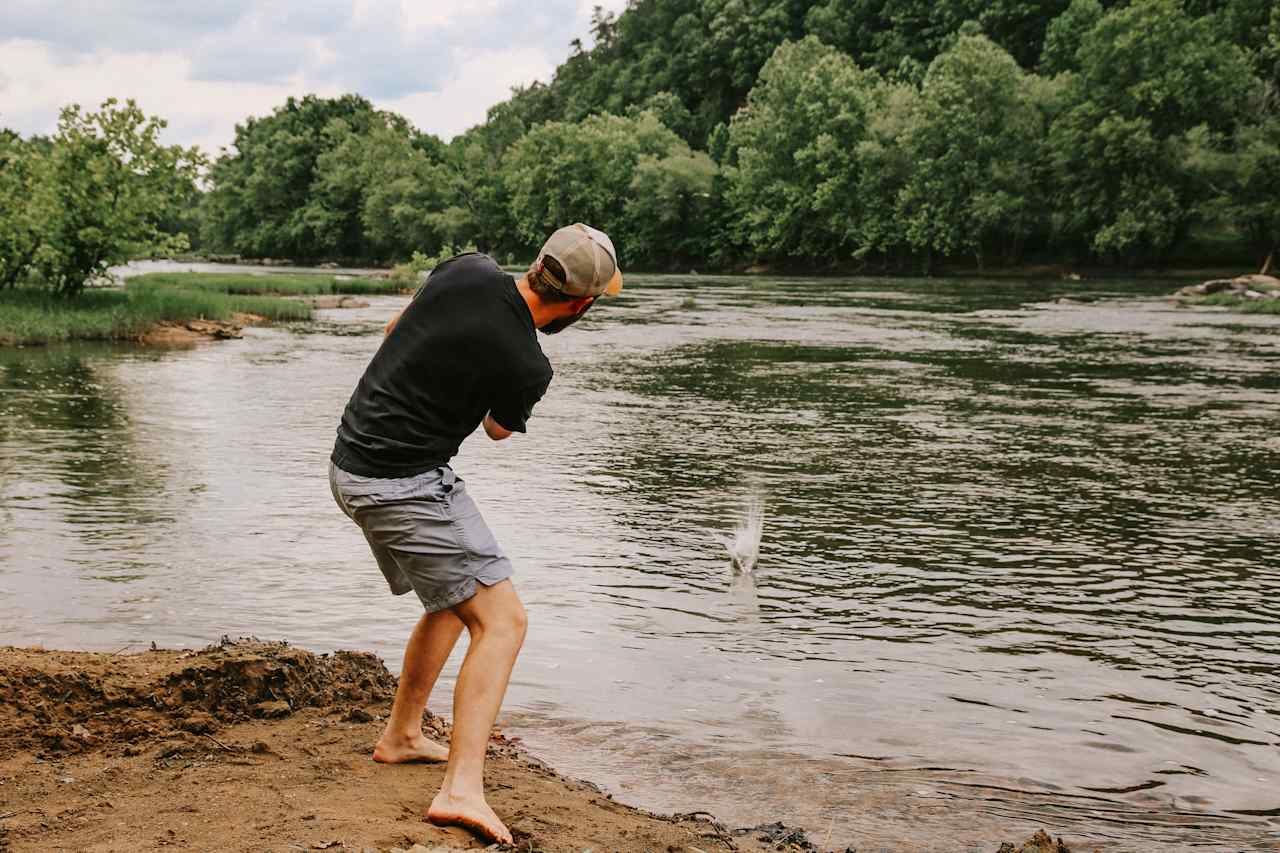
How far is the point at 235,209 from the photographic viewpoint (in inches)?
5477

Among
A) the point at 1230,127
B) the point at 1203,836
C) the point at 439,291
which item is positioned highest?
the point at 1230,127

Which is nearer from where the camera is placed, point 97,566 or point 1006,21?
point 97,566

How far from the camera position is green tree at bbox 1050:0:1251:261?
65.8 m

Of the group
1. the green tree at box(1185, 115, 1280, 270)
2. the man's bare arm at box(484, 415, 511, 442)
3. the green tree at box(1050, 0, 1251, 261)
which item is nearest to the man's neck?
the man's bare arm at box(484, 415, 511, 442)

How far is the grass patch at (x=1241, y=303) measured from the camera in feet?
135

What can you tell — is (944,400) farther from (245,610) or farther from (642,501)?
(245,610)

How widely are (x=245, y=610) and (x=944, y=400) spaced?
1374 cm

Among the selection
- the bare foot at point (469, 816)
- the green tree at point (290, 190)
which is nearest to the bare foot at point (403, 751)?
the bare foot at point (469, 816)

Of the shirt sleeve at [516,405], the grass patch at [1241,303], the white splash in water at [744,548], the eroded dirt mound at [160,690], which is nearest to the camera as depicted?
the shirt sleeve at [516,405]

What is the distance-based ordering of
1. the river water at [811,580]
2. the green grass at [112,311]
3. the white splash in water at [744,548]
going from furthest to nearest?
1. the green grass at [112,311]
2. the white splash in water at [744,548]
3. the river water at [811,580]

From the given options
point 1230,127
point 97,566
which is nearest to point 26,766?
point 97,566

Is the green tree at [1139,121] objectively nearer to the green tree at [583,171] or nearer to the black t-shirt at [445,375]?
the green tree at [583,171]

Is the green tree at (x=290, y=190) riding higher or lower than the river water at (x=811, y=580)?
higher

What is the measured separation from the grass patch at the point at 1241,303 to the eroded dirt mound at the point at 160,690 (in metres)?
40.9
